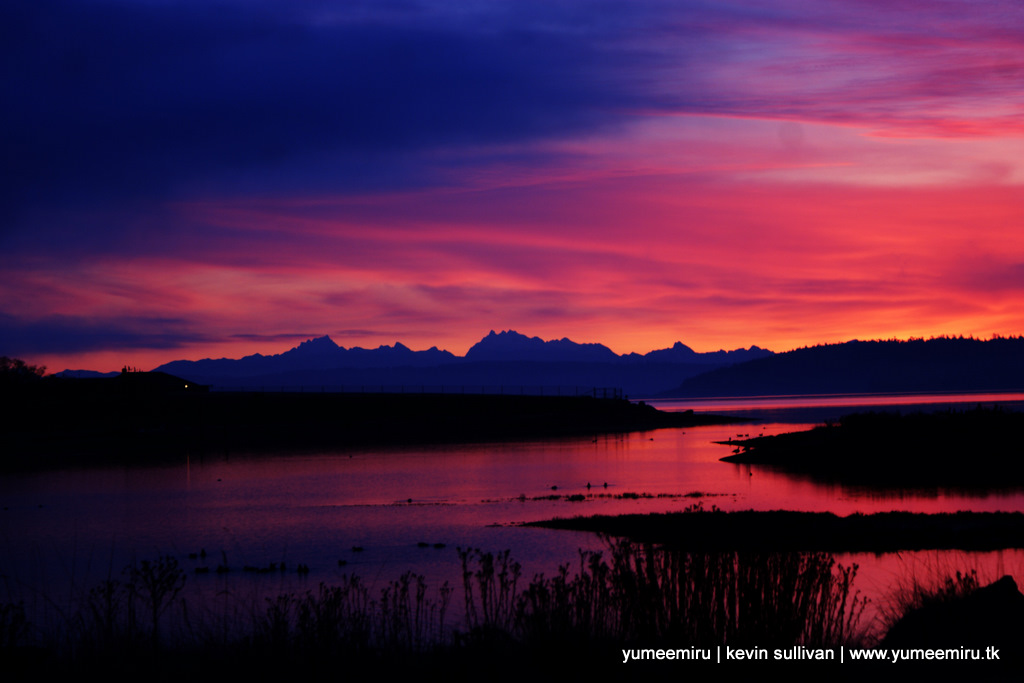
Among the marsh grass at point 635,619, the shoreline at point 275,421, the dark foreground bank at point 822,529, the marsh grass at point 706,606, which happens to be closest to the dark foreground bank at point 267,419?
the shoreline at point 275,421

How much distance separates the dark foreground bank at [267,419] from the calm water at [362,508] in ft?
82.2

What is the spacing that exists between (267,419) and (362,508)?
81267 millimetres

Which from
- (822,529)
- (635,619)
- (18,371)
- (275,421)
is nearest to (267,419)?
(275,421)

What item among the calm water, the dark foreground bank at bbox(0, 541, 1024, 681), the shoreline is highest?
the shoreline

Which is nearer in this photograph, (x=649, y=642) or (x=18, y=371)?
(x=649, y=642)

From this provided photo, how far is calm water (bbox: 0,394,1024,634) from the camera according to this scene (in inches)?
1011

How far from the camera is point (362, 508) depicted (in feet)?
133

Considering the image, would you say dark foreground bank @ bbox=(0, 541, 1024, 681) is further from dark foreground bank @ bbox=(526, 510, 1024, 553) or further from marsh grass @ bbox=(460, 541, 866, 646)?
dark foreground bank @ bbox=(526, 510, 1024, 553)

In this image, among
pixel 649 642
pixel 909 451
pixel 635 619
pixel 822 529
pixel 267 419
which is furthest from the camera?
pixel 267 419

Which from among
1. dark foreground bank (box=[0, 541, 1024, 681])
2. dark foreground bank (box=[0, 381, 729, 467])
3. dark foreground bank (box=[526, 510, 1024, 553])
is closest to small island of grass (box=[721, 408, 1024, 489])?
dark foreground bank (box=[526, 510, 1024, 553])

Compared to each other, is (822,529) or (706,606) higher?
(706,606)

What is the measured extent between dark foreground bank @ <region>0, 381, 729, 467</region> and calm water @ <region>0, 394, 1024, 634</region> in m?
25.1

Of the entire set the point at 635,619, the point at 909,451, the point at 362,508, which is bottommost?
the point at 362,508

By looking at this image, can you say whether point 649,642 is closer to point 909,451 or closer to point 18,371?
point 909,451
